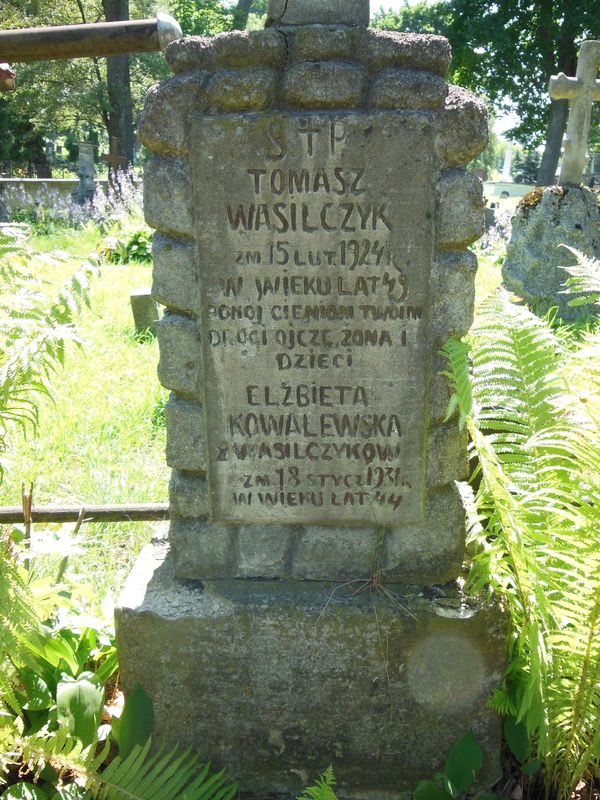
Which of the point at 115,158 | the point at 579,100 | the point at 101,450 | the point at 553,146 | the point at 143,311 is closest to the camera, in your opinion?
the point at 101,450

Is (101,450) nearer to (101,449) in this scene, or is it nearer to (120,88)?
(101,449)

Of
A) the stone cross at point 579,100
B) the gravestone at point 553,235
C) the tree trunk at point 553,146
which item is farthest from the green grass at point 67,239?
the tree trunk at point 553,146

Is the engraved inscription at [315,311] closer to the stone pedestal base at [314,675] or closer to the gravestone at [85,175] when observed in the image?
the stone pedestal base at [314,675]

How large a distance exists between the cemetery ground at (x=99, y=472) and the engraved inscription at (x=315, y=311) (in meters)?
0.34

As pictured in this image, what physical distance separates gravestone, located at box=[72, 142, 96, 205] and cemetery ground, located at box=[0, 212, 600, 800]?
1429 centimetres

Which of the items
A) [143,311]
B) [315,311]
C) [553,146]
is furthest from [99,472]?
[553,146]

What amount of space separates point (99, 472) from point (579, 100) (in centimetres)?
655

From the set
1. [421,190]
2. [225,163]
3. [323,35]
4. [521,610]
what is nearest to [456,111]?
[421,190]

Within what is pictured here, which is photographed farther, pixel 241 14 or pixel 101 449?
pixel 241 14

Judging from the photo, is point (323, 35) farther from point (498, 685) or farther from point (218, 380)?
point (498, 685)

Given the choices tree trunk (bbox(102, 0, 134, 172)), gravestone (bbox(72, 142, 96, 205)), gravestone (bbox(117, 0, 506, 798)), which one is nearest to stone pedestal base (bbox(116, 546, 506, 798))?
gravestone (bbox(117, 0, 506, 798))

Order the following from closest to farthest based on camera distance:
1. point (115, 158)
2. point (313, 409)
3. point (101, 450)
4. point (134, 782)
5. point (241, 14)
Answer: point (134, 782) → point (313, 409) → point (101, 450) → point (115, 158) → point (241, 14)

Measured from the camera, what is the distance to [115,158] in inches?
693

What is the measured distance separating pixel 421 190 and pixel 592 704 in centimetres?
152
